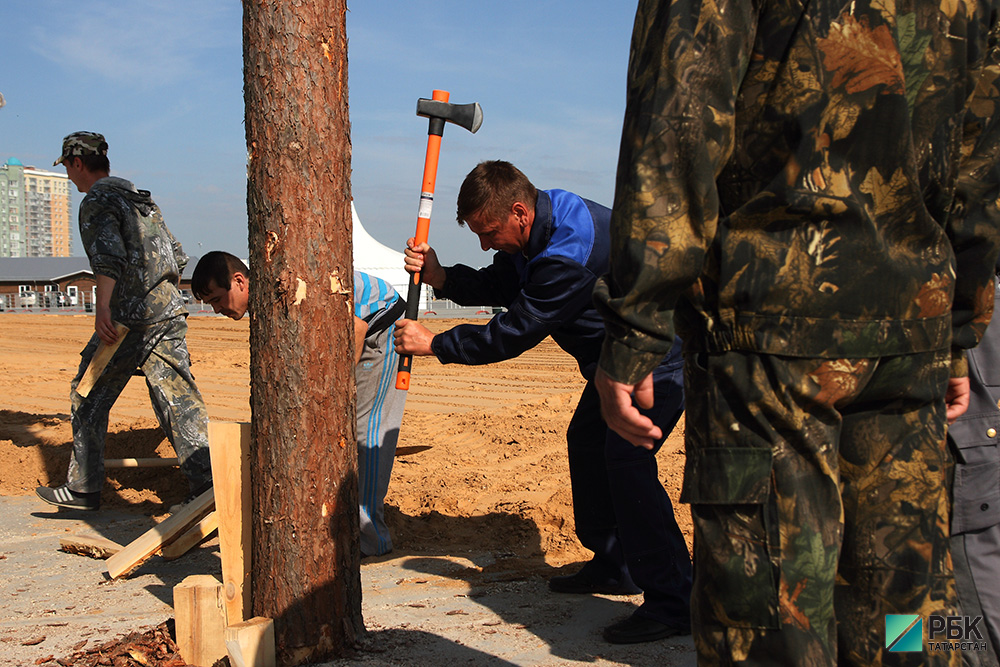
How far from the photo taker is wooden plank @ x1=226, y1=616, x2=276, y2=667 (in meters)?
2.67

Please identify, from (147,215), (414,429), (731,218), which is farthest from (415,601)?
(414,429)

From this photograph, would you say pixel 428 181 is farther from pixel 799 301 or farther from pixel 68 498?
pixel 68 498

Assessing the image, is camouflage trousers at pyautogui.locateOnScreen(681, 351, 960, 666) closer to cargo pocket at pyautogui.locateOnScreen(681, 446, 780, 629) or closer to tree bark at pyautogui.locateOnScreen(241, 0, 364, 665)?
Result: cargo pocket at pyautogui.locateOnScreen(681, 446, 780, 629)

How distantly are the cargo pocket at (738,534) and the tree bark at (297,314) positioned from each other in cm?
158

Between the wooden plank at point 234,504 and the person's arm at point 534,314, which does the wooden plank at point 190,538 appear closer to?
the wooden plank at point 234,504

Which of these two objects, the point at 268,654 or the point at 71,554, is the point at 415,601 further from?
the point at 71,554

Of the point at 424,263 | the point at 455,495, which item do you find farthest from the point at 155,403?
the point at 424,263

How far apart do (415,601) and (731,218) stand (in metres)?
2.56

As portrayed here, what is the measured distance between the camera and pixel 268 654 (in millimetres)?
2760

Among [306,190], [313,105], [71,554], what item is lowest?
[71,554]

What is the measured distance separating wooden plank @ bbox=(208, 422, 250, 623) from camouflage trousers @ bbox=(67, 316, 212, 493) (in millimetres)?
Result: 2307

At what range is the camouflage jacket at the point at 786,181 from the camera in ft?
5.18

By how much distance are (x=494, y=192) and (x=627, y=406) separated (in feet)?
6.32

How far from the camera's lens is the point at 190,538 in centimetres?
410
